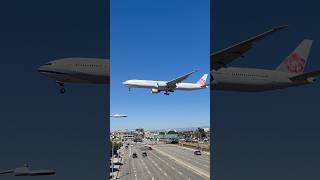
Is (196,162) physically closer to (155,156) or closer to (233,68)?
(155,156)

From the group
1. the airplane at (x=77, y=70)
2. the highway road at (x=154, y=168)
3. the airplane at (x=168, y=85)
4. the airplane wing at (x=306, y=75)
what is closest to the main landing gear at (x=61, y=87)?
the airplane at (x=77, y=70)

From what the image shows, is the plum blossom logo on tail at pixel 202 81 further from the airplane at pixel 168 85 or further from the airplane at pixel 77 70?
the airplane at pixel 77 70

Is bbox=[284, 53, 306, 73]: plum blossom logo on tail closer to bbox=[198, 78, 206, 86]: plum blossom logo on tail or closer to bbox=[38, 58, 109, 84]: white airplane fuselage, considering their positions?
bbox=[198, 78, 206, 86]: plum blossom logo on tail

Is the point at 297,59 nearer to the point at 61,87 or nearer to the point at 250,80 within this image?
the point at 250,80

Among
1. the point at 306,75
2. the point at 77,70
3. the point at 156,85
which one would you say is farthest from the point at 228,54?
the point at 77,70

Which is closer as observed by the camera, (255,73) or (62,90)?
(62,90)

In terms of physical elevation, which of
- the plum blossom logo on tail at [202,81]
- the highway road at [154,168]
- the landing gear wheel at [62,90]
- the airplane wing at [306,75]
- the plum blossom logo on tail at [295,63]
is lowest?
the highway road at [154,168]
